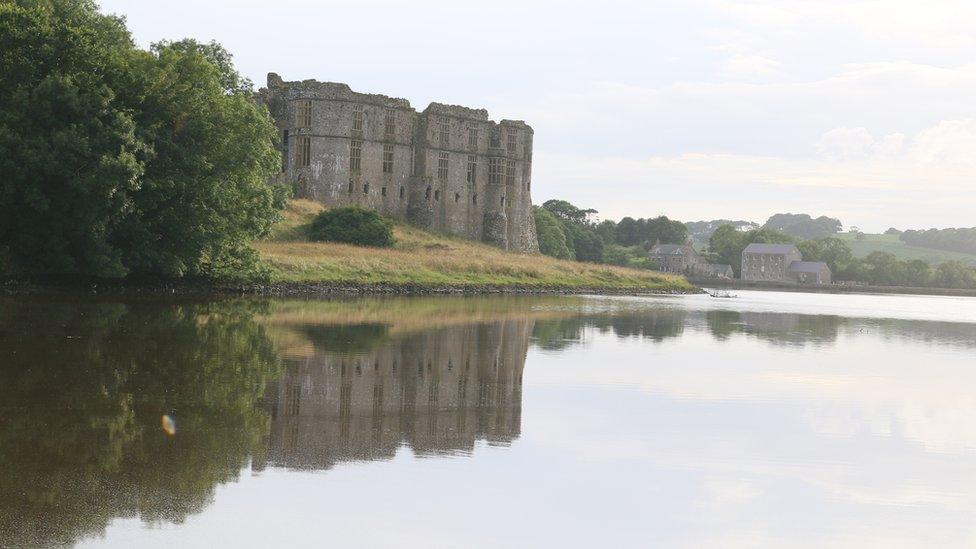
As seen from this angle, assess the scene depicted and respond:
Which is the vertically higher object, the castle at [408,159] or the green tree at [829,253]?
the castle at [408,159]

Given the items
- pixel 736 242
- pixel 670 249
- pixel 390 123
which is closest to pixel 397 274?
pixel 390 123

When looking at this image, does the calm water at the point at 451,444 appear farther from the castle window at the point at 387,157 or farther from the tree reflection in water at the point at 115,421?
the castle window at the point at 387,157

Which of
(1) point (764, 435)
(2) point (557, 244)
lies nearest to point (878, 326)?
(1) point (764, 435)

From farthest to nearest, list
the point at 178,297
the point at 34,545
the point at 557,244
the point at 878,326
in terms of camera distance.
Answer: the point at 557,244
the point at 878,326
the point at 178,297
the point at 34,545

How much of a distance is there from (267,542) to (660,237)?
7628 inches

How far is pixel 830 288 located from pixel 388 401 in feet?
479

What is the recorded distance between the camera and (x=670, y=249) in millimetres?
185750

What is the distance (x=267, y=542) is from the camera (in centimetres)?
846

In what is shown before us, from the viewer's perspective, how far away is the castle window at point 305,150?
80581 mm

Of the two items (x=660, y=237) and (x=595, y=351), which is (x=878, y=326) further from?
(x=660, y=237)

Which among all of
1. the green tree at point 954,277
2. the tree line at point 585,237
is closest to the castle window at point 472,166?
the tree line at point 585,237

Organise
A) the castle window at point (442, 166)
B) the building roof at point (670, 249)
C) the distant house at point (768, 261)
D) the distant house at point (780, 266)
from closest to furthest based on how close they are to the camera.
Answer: the castle window at point (442, 166)
the distant house at point (780, 266)
the distant house at point (768, 261)
the building roof at point (670, 249)

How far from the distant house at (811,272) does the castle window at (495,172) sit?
9425 centimetres

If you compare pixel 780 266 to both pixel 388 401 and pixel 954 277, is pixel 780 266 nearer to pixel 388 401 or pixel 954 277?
pixel 954 277
